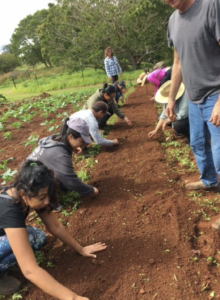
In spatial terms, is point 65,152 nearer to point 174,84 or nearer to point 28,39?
point 174,84

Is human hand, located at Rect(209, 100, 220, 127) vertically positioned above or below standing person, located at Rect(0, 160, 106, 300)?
above

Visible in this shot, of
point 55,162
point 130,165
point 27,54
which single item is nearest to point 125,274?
point 55,162

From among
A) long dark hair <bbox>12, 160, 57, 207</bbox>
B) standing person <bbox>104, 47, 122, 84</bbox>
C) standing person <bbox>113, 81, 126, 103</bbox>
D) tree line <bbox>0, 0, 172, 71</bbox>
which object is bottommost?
standing person <bbox>113, 81, 126, 103</bbox>

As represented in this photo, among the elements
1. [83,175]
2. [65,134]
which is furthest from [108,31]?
[65,134]

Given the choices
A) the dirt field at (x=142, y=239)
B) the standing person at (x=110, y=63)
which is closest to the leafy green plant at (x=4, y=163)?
the dirt field at (x=142, y=239)

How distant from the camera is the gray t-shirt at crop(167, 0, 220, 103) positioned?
198 centimetres

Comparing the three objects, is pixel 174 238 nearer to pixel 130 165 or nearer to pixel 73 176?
pixel 73 176

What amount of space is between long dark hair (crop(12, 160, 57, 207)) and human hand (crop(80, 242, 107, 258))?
0.75 meters

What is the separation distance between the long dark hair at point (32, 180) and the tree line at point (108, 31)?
1764cm

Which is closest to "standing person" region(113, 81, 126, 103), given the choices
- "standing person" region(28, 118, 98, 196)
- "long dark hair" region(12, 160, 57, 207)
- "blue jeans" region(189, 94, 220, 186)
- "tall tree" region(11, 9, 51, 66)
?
"standing person" region(28, 118, 98, 196)

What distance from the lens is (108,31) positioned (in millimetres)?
18453

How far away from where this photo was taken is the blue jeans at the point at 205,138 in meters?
2.33

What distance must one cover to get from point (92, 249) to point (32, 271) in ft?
2.41

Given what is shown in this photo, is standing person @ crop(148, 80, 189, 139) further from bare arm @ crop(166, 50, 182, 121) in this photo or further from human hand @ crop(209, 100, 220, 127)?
human hand @ crop(209, 100, 220, 127)
